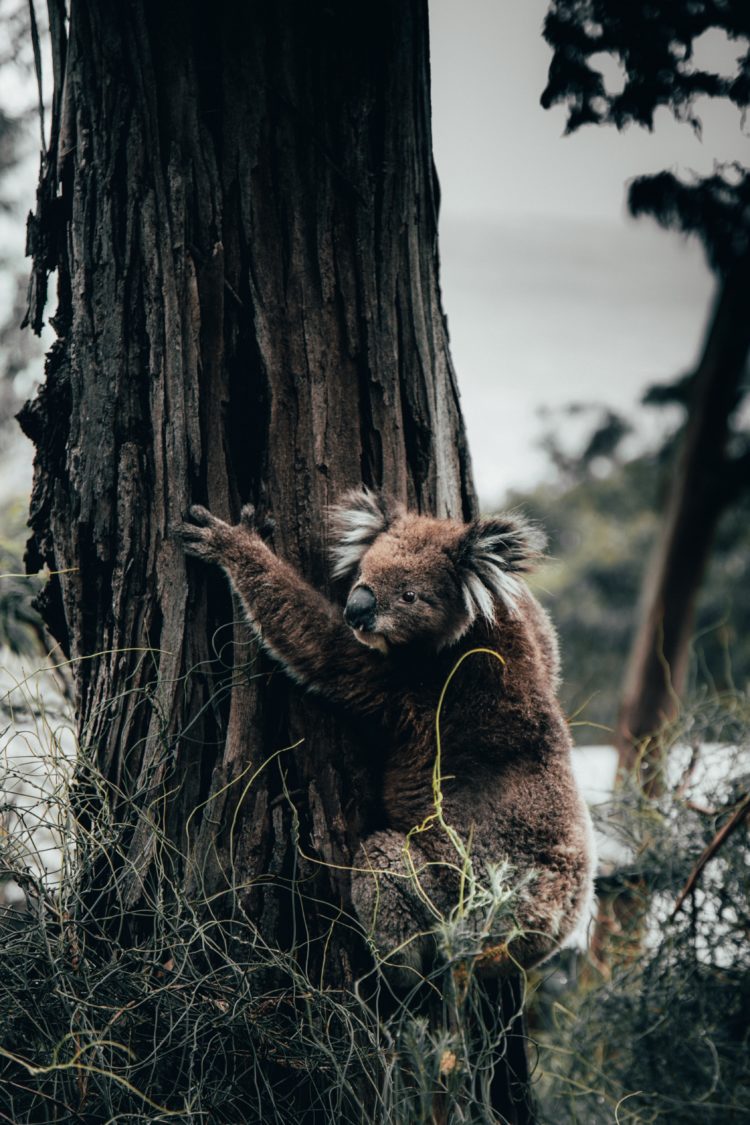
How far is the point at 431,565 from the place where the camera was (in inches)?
105

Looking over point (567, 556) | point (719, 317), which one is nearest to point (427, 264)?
point (719, 317)

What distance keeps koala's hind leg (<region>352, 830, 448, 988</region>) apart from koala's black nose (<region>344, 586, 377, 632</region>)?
57cm

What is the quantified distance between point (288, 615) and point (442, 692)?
0.49 m

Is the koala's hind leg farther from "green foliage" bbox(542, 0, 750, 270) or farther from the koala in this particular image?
"green foliage" bbox(542, 0, 750, 270)

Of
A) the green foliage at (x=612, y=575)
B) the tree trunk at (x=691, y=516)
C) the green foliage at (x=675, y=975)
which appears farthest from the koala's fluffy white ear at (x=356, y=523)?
the green foliage at (x=612, y=575)

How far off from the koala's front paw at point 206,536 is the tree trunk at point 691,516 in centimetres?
455

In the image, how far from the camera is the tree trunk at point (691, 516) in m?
6.36

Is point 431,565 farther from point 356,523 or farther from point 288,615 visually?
point 288,615

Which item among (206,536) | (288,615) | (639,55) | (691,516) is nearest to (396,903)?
(288,615)

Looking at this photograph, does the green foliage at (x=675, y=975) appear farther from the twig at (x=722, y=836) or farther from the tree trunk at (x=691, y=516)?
the tree trunk at (x=691, y=516)

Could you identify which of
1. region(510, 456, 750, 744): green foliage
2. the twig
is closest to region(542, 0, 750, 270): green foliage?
the twig

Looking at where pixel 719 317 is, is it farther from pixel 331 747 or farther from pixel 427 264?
pixel 331 747

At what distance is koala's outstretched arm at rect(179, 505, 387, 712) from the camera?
2271 millimetres

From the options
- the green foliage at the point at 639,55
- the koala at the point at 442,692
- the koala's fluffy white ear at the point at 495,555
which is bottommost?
the koala at the point at 442,692
